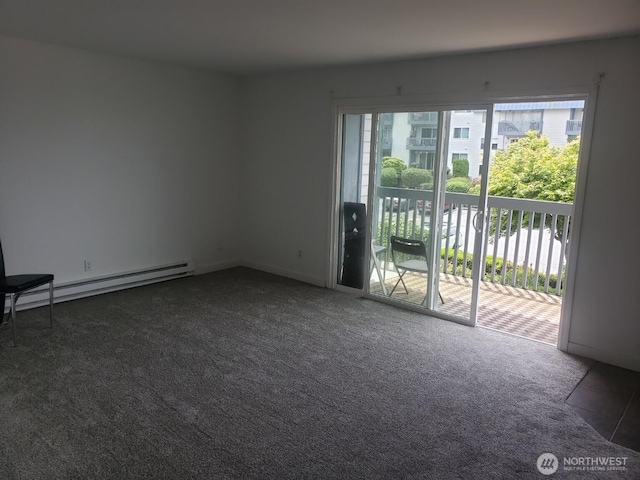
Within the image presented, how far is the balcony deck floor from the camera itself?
4.29 metres

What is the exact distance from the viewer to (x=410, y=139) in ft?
14.6

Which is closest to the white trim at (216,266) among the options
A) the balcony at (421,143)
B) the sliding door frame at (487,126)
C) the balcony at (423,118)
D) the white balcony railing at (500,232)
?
the sliding door frame at (487,126)

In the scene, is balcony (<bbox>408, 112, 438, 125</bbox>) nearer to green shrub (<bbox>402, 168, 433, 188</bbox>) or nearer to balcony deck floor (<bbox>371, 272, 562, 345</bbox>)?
green shrub (<bbox>402, 168, 433, 188</bbox>)

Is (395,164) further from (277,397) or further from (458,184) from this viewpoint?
(277,397)

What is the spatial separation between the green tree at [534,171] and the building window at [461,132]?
1.83 metres

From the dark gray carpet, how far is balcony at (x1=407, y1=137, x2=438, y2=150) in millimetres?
1562

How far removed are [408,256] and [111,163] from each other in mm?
3071

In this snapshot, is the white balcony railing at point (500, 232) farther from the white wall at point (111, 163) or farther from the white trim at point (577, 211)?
the white wall at point (111, 163)

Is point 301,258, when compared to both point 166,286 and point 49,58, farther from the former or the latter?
point 49,58

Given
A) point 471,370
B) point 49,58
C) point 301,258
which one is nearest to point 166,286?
point 301,258

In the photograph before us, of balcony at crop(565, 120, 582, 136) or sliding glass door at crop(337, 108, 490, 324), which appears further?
balcony at crop(565, 120, 582, 136)

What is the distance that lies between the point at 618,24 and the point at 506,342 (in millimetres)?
2401

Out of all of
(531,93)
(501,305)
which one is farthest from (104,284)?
(531,93)

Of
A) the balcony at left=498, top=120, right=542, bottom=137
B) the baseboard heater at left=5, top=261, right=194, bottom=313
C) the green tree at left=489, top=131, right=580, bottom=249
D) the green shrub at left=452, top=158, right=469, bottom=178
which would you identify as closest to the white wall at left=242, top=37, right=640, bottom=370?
the green shrub at left=452, top=158, right=469, bottom=178
